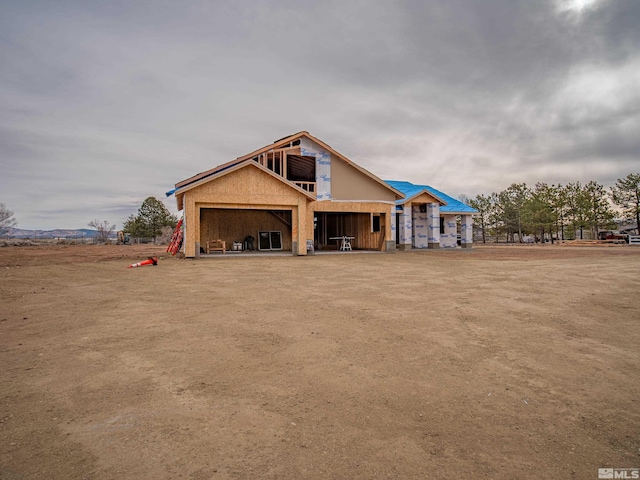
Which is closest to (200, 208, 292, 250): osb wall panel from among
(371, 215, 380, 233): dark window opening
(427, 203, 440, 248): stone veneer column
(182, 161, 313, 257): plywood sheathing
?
(182, 161, 313, 257): plywood sheathing

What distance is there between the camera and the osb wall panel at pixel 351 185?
20.7 metres

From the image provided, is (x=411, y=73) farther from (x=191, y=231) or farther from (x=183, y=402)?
(x=183, y=402)

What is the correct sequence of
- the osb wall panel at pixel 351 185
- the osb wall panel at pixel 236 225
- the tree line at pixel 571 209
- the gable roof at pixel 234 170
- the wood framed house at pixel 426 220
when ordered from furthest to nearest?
1. the tree line at pixel 571 209
2. the wood framed house at pixel 426 220
3. the osb wall panel at pixel 236 225
4. the osb wall panel at pixel 351 185
5. the gable roof at pixel 234 170

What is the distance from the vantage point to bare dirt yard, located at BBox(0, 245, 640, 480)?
2.11m

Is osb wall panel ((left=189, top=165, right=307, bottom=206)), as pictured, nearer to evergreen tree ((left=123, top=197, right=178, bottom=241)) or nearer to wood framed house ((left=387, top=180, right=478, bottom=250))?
wood framed house ((left=387, top=180, right=478, bottom=250))

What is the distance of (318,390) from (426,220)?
24705mm

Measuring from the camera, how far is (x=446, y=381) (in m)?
3.19

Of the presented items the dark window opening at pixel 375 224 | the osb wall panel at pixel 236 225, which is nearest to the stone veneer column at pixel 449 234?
the dark window opening at pixel 375 224

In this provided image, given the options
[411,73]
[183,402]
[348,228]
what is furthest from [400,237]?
[183,402]

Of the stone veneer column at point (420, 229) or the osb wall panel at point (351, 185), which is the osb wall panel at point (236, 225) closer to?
the osb wall panel at point (351, 185)

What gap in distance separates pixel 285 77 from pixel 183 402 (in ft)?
68.1

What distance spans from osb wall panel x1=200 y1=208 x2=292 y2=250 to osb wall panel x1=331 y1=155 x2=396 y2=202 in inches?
186

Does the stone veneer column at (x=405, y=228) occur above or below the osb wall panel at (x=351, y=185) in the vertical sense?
below

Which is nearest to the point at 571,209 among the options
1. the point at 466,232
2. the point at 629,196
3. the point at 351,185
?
the point at 629,196
